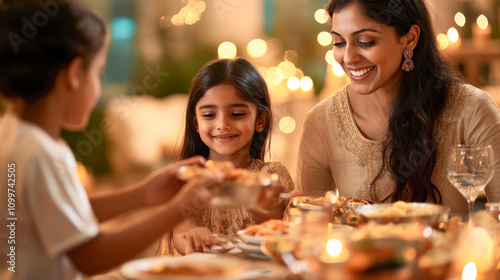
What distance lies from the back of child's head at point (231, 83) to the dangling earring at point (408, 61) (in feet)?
1.87

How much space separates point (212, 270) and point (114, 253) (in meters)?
0.21

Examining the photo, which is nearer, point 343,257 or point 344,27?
point 343,257

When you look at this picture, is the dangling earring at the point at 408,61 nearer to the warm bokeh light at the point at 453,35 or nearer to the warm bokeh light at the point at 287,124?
the warm bokeh light at the point at 287,124

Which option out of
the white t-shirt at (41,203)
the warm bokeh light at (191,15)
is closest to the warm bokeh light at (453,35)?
the warm bokeh light at (191,15)

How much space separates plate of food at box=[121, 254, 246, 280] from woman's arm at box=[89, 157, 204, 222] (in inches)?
13.7

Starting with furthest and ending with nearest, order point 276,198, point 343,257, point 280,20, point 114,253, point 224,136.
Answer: point 280,20, point 224,136, point 276,198, point 114,253, point 343,257

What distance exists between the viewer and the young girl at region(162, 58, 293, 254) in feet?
7.19

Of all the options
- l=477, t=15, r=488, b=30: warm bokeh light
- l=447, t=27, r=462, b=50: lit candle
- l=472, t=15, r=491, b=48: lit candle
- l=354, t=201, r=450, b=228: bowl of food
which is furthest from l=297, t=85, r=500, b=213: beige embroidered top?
l=477, t=15, r=488, b=30: warm bokeh light

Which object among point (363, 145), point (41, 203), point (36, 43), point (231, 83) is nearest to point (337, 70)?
point (363, 145)

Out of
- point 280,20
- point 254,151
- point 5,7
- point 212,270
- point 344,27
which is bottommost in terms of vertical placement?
point 212,270

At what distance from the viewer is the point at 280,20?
5.30 m

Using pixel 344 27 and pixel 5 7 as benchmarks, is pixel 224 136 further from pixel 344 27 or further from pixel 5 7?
pixel 5 7

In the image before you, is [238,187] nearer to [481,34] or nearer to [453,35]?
[453,35]

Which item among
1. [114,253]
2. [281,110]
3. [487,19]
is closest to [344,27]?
[114,253]
